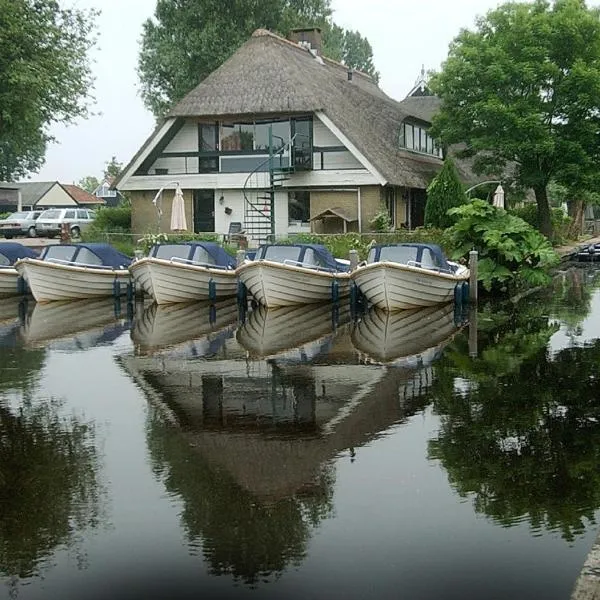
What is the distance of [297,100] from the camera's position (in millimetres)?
37500

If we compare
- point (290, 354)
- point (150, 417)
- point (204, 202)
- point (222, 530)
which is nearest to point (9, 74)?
point (204, 202)

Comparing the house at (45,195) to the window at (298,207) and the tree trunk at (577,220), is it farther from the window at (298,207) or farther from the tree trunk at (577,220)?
the window at (298,207)

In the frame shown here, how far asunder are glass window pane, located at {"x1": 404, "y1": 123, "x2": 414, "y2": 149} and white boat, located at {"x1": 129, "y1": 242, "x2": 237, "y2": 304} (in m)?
18.5

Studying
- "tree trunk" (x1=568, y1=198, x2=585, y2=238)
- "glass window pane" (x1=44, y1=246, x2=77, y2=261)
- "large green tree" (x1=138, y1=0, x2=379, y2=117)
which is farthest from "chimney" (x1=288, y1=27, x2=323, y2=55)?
"glass window pane" (x1=44, y1=246, x2=77, y2=261)

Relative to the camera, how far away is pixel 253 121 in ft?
128

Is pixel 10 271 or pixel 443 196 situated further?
pixel 443 196

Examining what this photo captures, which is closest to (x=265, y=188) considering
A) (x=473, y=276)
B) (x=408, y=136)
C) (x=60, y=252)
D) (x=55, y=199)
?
(x=408, y=136)

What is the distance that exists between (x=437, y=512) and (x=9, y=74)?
3356 centimetres

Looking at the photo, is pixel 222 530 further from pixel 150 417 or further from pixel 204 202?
pixel 204 202

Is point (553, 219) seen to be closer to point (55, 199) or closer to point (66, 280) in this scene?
point (66, 280)

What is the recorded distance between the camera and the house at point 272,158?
37594 mm

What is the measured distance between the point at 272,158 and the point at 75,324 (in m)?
17.4

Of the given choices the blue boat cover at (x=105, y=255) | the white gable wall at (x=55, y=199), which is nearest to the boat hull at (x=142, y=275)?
the blue boat cover at (x=105, y=255)

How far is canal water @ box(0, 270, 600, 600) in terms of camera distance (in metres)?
7.17
